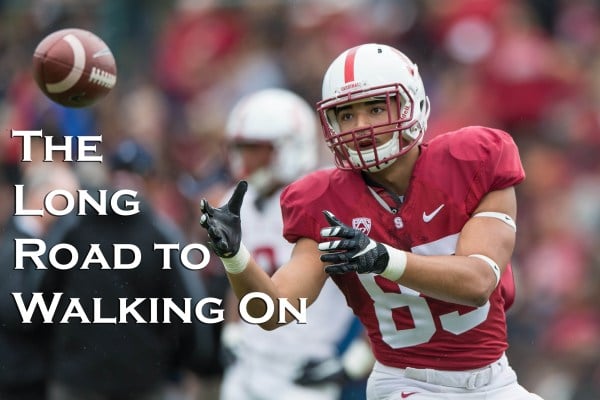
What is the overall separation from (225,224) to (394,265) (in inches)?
20.1

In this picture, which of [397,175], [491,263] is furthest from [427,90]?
[491,263]

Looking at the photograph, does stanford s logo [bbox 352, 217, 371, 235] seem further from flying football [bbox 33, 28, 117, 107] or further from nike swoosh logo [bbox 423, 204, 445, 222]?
flying football [bbox 33, 28, 117, 107]

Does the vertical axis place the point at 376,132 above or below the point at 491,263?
above

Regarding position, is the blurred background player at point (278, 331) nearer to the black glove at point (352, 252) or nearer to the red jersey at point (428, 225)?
the red jersey at point (428, 225)

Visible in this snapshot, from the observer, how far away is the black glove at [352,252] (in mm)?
3660

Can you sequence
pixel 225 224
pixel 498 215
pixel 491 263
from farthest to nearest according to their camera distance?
pixel 498 215 → pixel 491 263 → pixel 225 224

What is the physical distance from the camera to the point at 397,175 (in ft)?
13.8

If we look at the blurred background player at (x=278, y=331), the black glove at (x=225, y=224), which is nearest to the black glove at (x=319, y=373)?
the blurred background player at (x=278, y=331)

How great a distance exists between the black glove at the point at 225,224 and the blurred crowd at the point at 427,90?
3.17m

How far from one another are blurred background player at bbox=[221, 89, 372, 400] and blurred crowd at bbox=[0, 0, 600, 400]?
0.66m

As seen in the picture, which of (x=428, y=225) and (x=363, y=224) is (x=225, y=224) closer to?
(x=363, y=224)

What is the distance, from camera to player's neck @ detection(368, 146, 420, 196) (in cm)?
419

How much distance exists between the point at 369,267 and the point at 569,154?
5.00 metres

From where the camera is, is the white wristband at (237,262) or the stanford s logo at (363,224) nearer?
the white wristband at (237,262)
